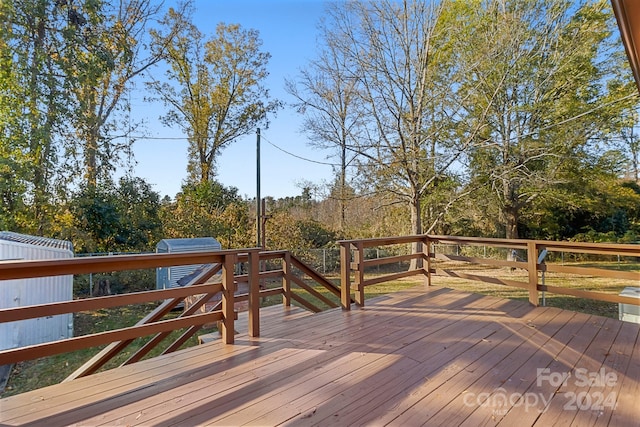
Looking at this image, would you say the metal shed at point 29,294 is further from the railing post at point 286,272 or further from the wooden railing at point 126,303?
the railing post at point 286,272

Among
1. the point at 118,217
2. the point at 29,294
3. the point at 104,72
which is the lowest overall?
the point at 29,294

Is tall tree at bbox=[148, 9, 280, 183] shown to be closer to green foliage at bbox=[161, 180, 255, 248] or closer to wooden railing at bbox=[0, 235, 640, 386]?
green foliage at bbox=[161, 180, 255, 248]

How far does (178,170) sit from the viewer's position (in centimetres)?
1202

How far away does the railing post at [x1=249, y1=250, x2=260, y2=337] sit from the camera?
10.6ft

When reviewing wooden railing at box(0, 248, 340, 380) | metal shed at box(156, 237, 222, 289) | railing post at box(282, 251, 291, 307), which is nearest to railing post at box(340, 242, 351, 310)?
railing post at box(282, 251, 291, 307)

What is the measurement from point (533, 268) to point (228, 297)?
385 centimetres

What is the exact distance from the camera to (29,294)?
470cm

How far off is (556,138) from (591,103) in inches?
63.6

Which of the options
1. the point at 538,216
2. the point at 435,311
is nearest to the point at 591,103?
the point at 538,216

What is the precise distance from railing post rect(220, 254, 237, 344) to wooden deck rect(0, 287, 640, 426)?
0.13 metres

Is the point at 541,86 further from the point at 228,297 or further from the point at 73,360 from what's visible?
the point at 73,360

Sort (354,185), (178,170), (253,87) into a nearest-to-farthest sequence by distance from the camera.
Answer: (354,185)
(178,170)
(253,87)

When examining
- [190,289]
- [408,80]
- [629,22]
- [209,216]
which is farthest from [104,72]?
[629,22]

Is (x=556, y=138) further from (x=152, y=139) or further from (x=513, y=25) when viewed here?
(x=152, y=139)
